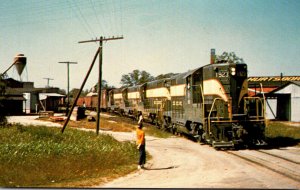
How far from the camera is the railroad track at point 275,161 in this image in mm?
8781

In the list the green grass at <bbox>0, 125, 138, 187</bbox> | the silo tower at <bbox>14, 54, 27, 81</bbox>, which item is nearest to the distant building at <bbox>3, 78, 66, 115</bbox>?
the green grass at <bbox>0, 125, 138, 187</bbox>

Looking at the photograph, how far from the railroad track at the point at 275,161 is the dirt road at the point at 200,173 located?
283mm

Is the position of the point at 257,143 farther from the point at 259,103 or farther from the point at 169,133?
the point at 169,133

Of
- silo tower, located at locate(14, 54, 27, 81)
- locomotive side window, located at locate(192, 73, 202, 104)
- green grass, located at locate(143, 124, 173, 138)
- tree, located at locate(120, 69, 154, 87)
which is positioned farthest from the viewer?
tree, located at locate(120, 69, 154, 87)

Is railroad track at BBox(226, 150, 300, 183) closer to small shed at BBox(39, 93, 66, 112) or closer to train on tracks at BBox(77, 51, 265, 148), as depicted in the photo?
train on tracks at BBox(77, 51, 265, 148)

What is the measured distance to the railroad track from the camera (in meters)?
8.78

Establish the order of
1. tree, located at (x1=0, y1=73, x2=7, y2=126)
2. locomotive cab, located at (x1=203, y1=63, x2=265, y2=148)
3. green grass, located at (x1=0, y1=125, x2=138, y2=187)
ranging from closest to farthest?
green grass, located at (x1=0, y1=125, x2=138, y2=187) → locomotive cab, located at (x1=203, y1=63, x2=265, y2=148) → tree, located at (x1=0, y1=73, x2=7, y2=126)

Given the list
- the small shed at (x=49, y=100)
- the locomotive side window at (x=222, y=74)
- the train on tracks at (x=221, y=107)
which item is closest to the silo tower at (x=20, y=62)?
the train on tracks at (x=221, y=107)

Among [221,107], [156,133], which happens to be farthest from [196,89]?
[156,133]

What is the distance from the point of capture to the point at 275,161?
10320 mm

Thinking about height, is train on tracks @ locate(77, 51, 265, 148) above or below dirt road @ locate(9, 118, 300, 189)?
above

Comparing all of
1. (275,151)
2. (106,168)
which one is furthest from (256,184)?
(275,151)

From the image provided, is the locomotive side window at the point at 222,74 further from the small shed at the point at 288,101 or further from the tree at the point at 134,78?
the small shed at the point at 288,101

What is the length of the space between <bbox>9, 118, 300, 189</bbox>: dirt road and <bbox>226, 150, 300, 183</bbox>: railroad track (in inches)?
11.2
